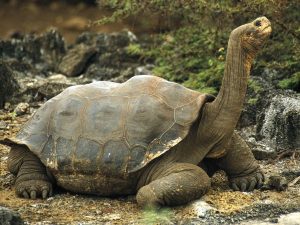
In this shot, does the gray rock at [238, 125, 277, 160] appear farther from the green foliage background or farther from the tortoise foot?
the tortoise foot

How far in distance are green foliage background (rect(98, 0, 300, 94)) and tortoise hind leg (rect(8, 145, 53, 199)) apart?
8.91 feet

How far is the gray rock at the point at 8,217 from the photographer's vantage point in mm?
4832

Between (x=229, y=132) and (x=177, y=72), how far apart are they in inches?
150

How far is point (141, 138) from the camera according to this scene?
5570 millimetres

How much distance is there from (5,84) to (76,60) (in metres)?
1.94

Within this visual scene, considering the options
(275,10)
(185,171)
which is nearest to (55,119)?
(185,171)

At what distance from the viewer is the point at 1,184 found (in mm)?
6176

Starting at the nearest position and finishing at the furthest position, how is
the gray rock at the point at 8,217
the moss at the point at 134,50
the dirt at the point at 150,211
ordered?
the gray rock at the point at 8,217 → the dirt at the point at 150,211 → the moss at the point at 134,50

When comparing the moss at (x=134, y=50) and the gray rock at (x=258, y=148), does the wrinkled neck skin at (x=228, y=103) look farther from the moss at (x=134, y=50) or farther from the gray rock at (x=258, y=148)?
the moss at (x=134, y=50)

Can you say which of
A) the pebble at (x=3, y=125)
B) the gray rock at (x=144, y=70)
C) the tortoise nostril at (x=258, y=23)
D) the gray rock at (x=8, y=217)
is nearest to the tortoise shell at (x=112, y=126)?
the tortoise nostril at (x=258, y=23)

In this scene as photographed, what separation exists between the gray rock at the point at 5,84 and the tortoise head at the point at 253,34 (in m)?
3.95

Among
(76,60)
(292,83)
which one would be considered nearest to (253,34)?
(292,83)

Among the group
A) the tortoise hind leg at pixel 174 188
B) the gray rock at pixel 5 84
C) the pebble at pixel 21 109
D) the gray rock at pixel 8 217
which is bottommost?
the gray rock at pixel 8 217

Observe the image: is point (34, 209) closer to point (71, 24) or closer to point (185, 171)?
point (185, 171)
